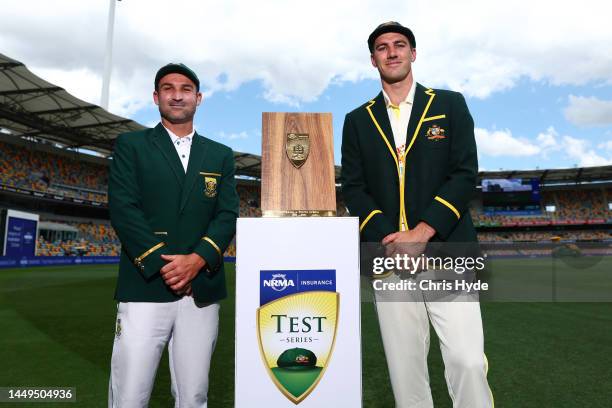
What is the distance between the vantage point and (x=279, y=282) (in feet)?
6.19

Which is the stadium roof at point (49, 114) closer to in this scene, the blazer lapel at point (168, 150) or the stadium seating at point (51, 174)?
the stadium seating at point (51, 174)

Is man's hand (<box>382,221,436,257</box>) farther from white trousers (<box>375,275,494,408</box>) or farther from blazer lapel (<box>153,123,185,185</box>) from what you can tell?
blazer lapel (<box>153,123,185,185</box>)

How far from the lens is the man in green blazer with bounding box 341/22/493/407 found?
2.04 metres

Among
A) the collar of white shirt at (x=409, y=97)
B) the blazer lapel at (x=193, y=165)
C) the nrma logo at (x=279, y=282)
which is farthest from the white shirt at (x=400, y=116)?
the blazer lapel at (x=193, y=165)

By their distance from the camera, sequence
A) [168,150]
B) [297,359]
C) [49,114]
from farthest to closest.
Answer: [49,114] < [168,150] < [297,359]

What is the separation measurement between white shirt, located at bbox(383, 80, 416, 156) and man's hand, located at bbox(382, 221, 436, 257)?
20.7 inches

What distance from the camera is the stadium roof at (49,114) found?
899 inches

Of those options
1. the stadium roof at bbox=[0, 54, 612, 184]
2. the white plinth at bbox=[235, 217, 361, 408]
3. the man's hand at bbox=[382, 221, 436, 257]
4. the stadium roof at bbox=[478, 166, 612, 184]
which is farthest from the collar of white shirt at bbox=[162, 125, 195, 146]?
the stadium roof at bbox=[478, 166, 612, 184]

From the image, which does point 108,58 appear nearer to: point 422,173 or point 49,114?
point 49,114

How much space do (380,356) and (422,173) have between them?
3.53 meters


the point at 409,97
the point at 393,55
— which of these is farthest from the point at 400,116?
the point at 393,55

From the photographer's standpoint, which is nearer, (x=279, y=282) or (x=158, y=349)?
(x=279, y=282)

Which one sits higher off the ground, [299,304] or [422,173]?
[422,173]

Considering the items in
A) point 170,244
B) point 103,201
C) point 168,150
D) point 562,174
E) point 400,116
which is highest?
point 562,174
